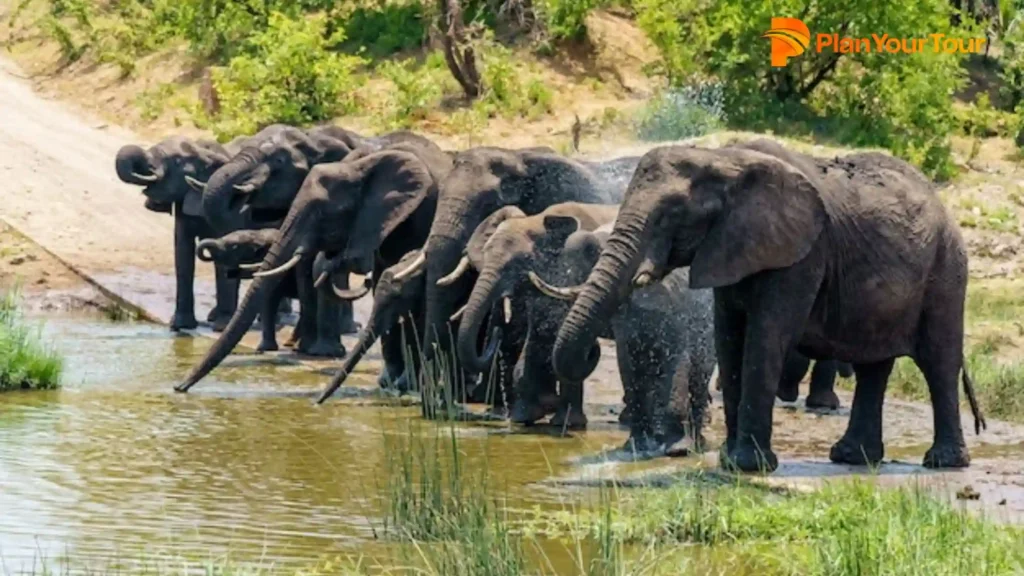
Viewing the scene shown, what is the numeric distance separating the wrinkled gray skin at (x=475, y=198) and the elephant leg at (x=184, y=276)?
606 cm

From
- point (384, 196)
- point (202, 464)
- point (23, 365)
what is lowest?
point (202, 464)

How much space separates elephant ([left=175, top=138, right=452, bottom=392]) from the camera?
1748 cm

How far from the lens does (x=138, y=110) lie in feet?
113

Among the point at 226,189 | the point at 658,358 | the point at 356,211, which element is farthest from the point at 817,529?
the point at 226,189

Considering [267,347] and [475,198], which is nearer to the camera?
[475,198]

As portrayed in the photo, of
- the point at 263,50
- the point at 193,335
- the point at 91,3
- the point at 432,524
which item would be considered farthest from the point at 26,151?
the point at 432,524

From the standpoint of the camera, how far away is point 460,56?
31766 millimetres

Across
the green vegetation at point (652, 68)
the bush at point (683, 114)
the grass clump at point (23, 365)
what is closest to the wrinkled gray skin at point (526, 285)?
the grass clump at point (23, 365)

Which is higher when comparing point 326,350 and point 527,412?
point 527,412

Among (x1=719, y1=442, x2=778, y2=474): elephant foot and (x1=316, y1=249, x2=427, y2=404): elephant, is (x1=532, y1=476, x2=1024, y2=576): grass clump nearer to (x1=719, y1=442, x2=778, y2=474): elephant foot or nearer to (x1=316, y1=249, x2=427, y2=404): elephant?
(x1=719, y1=442, x2=778, y2=474): elephant foot

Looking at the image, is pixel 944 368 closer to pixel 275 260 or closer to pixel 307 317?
pixel 275 260

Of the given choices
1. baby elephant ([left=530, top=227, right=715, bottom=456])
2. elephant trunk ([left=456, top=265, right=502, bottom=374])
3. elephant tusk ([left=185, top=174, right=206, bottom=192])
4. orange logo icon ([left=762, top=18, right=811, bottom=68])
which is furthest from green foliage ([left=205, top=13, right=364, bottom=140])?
baby elephant ([left=530, top=227, right=715, bottom=456])

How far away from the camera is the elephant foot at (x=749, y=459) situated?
1211cm

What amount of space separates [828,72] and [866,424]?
58.3ft
